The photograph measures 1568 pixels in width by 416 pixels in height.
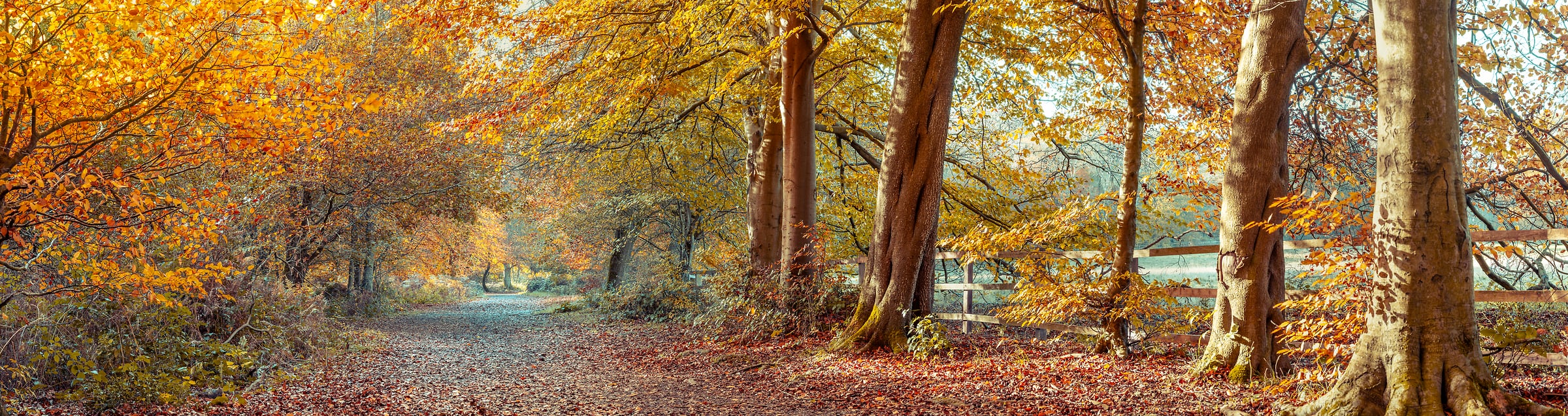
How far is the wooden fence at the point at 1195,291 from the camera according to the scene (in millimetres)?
4578

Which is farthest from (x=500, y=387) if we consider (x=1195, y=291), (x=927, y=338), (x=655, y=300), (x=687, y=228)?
(x=687, y=228)

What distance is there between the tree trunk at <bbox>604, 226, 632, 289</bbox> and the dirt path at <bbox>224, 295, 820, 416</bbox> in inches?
325

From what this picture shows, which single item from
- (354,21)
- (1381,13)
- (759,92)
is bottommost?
(1381,13)

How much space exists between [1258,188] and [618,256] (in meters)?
18.6

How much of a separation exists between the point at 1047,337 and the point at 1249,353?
9.27ft

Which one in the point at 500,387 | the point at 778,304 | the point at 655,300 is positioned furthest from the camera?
the point at 655,300

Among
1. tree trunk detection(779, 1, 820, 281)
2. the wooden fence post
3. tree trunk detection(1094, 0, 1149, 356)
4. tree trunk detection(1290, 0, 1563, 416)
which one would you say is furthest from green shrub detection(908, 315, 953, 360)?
tree trunk detection(1290, 0, 1563, 416)

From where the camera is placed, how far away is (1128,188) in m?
6.93

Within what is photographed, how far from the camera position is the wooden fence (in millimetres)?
4578

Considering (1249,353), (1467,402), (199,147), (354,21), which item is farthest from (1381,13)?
(354,21)

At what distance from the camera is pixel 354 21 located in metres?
15.1

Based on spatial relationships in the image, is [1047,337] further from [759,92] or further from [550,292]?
[550,292]

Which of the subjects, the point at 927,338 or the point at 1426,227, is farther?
the point at 927,338

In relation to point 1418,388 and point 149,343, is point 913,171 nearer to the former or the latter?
point 1418,388
